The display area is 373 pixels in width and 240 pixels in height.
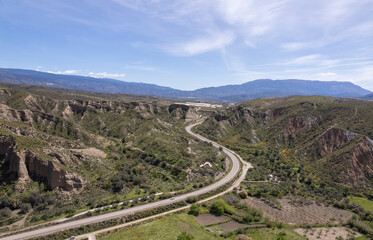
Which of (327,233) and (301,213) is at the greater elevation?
(327,233)

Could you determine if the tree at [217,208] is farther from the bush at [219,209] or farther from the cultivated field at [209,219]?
the cultivated field at [209,219]

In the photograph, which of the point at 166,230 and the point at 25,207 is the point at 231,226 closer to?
the point at 166,230

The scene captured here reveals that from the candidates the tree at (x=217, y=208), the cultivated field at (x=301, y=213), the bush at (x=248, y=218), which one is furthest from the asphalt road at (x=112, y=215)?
the bush at (x=248, y=218)

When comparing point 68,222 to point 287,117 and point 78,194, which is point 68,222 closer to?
point 78,194

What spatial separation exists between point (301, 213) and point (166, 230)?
35.5 m

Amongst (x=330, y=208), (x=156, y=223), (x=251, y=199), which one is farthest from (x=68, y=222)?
(x=330, y=208)

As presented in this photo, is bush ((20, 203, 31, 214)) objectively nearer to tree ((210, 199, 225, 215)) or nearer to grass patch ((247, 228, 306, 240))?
tree ((210, 199, 225, 215))

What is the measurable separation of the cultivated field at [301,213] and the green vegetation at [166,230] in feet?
61.8

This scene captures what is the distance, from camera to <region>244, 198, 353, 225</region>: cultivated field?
49641mm

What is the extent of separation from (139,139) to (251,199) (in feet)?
206

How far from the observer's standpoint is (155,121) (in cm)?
12888

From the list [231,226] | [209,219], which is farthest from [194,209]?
[231,226]

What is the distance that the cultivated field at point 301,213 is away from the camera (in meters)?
49.6

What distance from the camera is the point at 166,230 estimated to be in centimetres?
4244
